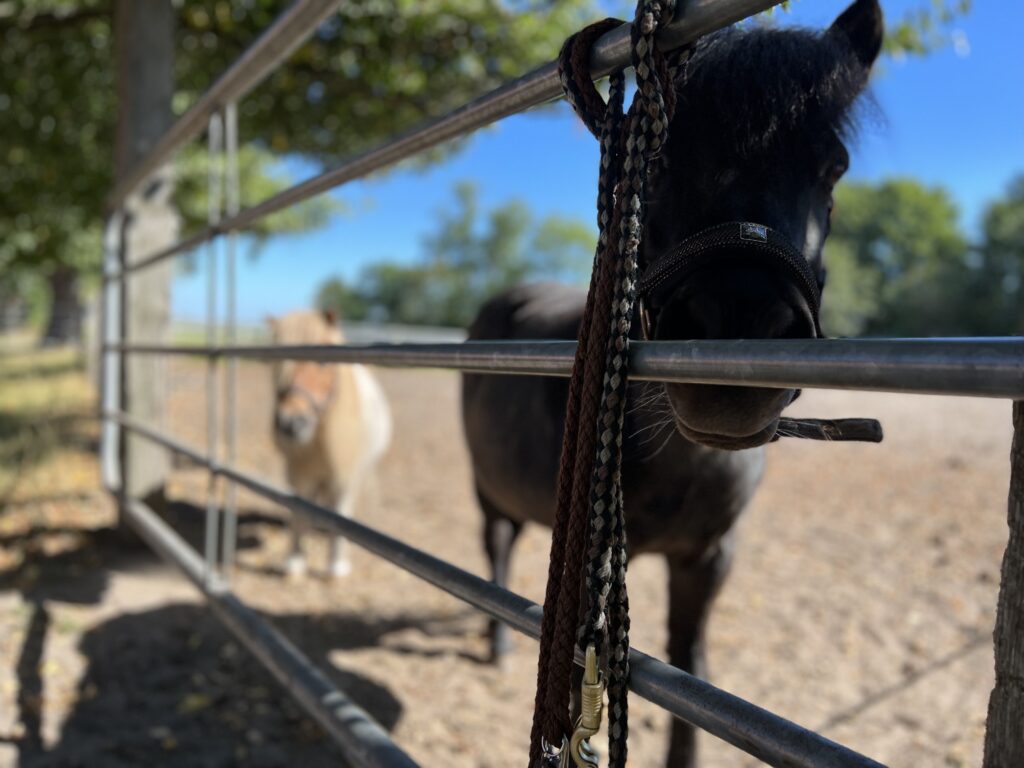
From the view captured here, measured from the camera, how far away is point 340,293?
59250 millimetres

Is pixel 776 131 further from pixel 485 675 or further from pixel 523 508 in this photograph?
pixel 485 675

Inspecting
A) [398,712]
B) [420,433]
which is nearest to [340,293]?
[420,433]

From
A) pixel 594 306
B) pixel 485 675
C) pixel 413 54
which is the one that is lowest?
pixel 485 675

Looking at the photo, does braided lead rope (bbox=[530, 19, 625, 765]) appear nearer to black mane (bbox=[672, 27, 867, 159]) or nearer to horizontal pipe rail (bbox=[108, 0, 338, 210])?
black mane (bbox=[672, 27, 867, 159])

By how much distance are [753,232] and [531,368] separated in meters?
0.38

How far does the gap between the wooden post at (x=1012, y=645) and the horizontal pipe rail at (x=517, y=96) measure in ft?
Result: 1.80

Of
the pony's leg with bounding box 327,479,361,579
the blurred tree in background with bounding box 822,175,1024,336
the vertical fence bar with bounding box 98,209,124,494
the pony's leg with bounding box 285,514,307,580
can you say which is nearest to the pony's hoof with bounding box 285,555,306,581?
the pony's leg with bounding box 285,514,307,580

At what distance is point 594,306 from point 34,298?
194 ft

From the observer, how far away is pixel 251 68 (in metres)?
2.44

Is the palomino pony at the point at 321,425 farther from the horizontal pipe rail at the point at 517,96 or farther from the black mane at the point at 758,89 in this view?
the black mane at the point at 758,89

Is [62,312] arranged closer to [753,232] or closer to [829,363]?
[753,232]

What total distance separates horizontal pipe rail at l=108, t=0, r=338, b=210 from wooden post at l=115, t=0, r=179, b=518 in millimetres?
826

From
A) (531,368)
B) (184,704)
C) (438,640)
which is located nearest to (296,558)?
(438,640)

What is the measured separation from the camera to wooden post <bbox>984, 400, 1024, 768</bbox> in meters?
0.76
